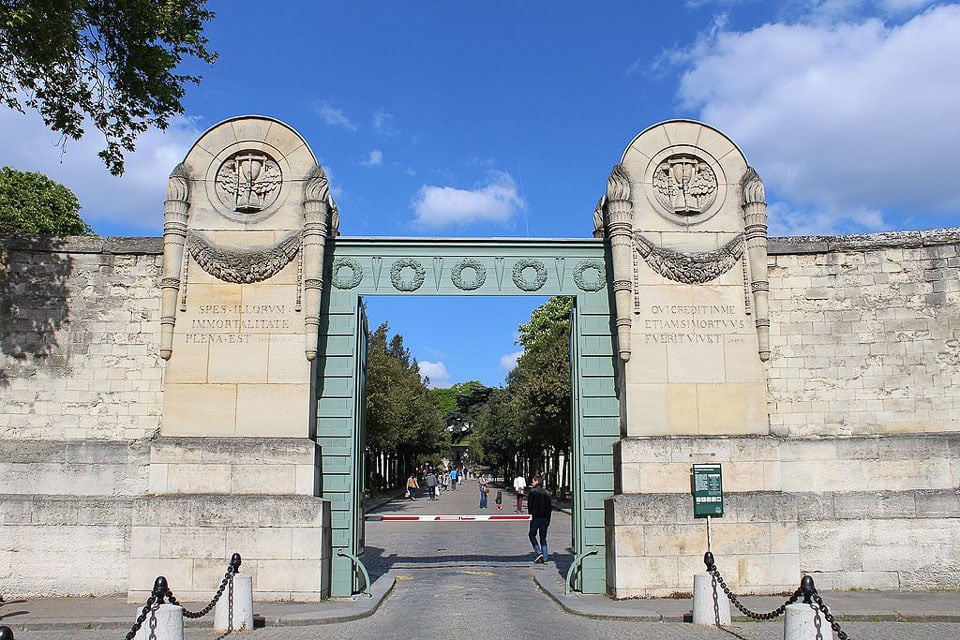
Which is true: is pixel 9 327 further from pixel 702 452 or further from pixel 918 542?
pixel 918 542

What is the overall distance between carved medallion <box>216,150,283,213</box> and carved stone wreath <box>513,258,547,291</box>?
152 inches

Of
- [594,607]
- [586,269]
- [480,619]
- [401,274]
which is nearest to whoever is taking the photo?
[480,619]

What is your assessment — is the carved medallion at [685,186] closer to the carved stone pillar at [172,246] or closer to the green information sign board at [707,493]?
the green information sign board at [707,493]

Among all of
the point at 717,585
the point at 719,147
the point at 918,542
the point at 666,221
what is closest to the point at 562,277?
the point at 666,221

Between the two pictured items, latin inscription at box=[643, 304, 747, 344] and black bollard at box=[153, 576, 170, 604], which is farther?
latin inscription at box=[643, 304, 747, 344]

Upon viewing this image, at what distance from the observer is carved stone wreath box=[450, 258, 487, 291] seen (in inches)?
520

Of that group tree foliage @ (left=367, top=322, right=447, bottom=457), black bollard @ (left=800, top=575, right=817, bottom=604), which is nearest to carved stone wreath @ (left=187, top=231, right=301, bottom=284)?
black bollard @ (left=800, top=575, right=817, bottom=604)

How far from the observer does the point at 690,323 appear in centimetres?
1281

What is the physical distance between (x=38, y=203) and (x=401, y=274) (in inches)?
1021

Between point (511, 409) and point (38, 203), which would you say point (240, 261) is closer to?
point (38, 203)

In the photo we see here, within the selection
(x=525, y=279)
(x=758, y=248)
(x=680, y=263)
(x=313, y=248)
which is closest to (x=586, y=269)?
(x=525, y=279)

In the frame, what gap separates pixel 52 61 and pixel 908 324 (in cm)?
1341

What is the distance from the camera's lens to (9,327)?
1288 centimetres

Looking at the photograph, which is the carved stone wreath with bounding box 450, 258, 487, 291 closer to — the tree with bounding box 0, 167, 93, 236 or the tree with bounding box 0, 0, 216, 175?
the tree with bounding box 0, 0, 216, 175
